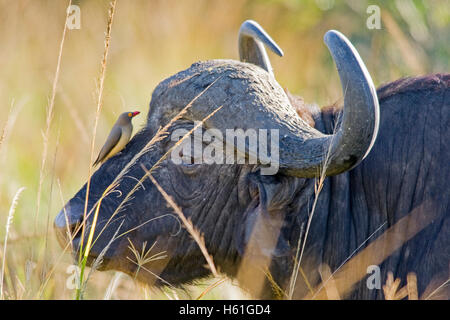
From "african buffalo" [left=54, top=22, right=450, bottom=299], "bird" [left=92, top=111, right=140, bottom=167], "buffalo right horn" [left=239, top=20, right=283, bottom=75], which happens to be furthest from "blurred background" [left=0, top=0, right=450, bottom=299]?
"african buffalo" [left=54, top=22, right=450, bottom=299]

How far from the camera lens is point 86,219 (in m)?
4.07

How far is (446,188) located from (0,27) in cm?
1118

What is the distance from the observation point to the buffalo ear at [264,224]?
3.91 m

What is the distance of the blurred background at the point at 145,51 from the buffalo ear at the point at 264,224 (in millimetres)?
4820

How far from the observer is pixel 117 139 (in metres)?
4.24

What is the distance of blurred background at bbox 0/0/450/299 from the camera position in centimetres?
970

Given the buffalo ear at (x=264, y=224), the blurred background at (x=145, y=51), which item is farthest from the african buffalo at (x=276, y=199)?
the blurred background at (x=145, y=51)

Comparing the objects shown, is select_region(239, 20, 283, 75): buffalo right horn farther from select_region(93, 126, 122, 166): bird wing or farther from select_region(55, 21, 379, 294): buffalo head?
select_region(93, 126, 122, 166): bird wing

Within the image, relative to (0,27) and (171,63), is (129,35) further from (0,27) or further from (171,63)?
(0,27)

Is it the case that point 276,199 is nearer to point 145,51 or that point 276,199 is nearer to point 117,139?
point 117,139

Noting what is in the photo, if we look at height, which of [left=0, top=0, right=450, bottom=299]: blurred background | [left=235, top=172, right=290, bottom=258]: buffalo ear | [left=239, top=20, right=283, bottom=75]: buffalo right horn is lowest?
[left=235, top=172, right=290, bottom=258]: buffalo ear

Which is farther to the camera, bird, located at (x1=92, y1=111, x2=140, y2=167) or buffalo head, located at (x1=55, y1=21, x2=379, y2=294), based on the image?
bird, located at (x1=92, y1=111, x2=140, y2=167)

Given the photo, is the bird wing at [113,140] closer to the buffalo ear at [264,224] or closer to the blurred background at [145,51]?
the buffalo ear at [264,224]

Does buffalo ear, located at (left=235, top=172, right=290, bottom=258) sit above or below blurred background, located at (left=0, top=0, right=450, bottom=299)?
below
